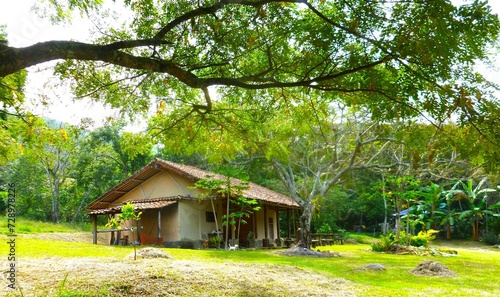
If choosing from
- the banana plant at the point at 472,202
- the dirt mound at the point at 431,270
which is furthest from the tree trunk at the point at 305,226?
the banana plant at the point at 472,202

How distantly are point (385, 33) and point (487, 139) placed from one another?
1.79 m

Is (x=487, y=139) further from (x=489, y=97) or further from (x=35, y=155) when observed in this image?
(x=35, y=155)

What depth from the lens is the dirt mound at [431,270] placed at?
960 centimetres

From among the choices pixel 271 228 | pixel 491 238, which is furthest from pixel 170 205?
pixel 491 238

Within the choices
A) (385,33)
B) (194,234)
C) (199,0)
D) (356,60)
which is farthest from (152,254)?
(194,234)

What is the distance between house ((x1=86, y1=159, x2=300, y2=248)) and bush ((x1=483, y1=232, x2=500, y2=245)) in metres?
15.7

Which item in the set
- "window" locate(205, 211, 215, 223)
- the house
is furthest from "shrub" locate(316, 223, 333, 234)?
"window" locate(205, 211, 215, 223)

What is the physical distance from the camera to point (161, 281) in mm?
5992

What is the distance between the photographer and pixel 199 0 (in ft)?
22.0

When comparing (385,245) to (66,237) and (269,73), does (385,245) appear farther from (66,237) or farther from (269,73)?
(66,237)

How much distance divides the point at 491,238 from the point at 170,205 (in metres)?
22.4

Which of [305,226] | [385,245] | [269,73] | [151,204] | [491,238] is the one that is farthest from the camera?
[491,238]

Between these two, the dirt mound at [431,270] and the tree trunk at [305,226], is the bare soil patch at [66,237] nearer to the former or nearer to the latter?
the tree trunk at [305,226]

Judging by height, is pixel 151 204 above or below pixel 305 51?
below
